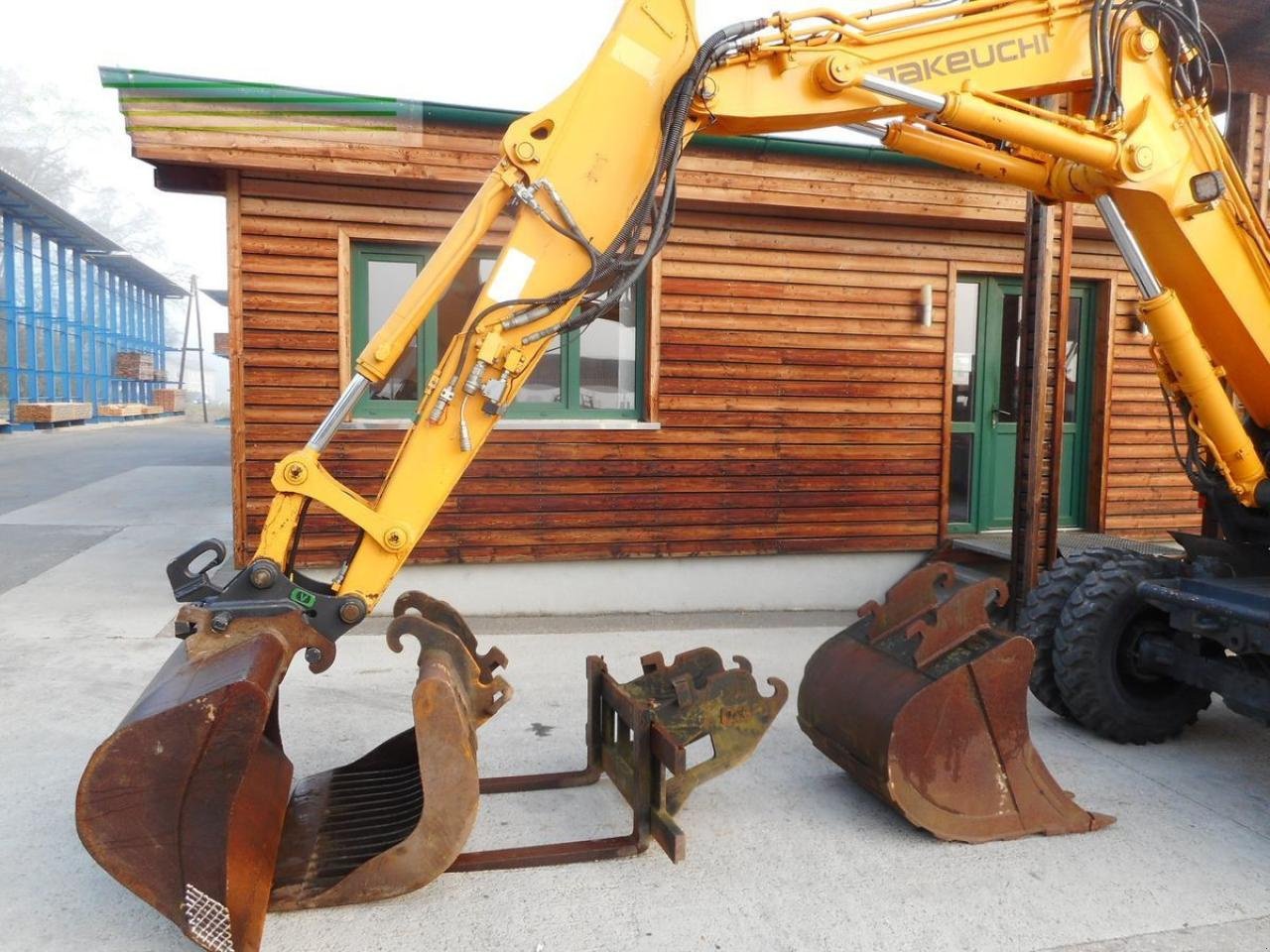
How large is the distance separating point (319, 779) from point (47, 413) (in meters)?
25.4

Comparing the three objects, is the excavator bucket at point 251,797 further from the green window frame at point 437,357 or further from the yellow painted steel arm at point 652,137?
the green window frame at point 437,357

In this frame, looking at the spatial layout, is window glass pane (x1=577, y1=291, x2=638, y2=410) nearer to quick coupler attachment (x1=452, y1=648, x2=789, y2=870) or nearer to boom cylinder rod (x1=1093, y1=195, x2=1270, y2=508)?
quick coupler attachment (x1=452, y1=648, x2=789, y2=870)

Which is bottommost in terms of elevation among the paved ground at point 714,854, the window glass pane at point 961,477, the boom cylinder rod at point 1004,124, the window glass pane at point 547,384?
the paved ground at point 714,854

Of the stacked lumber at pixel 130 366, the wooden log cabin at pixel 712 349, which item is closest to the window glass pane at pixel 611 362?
the wooden log cabin at pixel 712 349

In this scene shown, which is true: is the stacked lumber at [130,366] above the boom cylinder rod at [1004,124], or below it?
above

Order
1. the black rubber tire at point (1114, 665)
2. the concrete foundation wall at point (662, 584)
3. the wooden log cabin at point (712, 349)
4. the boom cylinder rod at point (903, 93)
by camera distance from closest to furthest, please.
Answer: the boom cylinder rod at point (903, 93) → the black rubber tire at point (1114, 665) → the wooden log cabin at point (712, 349) → the concrete foundation wall at point (662, 584)

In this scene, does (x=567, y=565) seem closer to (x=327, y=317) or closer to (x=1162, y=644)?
(x=327, y=317)

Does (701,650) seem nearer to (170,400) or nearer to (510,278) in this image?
(510,278)

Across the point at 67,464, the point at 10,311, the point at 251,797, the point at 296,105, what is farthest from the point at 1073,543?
the point at 10,311

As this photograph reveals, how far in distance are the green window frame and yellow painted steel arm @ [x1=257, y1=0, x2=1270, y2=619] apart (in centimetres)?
325

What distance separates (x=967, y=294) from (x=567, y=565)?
161 inches

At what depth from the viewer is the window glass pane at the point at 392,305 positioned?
6539 mm

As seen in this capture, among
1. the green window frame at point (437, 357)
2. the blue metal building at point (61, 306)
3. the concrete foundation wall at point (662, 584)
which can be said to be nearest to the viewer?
the green window frame at point (437, 357)

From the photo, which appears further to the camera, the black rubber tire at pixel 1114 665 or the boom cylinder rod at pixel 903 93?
the black rubber tire at pixel 1114 665
